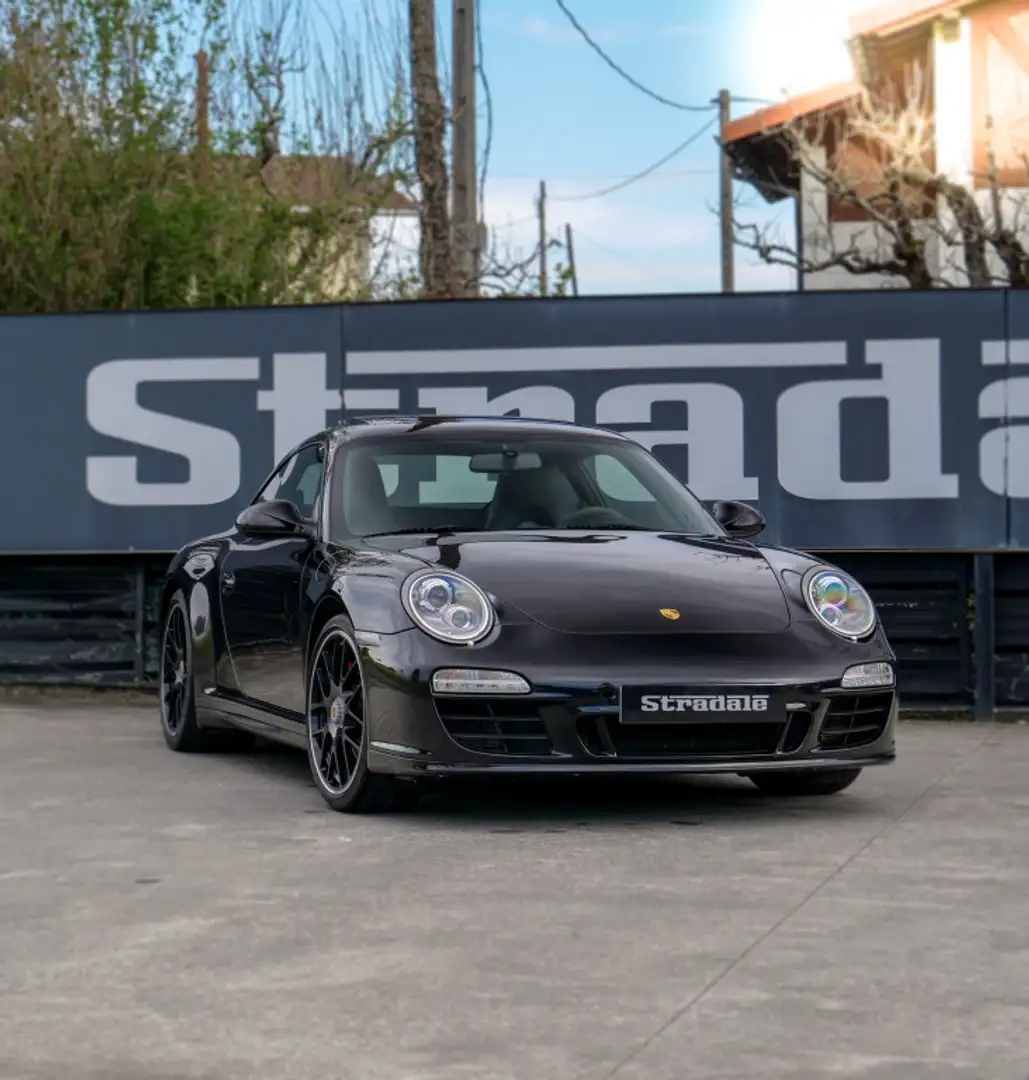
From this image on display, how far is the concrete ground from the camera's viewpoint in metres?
4.50

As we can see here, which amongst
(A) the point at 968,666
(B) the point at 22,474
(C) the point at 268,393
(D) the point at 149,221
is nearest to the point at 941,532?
(A) the point at 968,666

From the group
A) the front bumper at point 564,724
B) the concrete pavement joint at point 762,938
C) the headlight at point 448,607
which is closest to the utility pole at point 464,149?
the concrete pavement joint at point 762,938

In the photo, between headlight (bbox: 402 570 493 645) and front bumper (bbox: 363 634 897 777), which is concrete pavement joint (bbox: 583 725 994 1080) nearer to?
front bumper (bbox: 363 634 897 777)

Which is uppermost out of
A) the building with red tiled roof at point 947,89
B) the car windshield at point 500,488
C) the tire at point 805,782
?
the building with red tiled roof at point 947,89

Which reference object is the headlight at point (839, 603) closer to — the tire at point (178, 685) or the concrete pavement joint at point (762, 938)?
the concrete pavement joint at point (762, 938)

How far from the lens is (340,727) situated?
26.5 feet

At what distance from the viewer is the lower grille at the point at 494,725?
7.52 meters

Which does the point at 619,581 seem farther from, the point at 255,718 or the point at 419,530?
the point at 255,718

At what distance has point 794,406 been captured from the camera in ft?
40.9

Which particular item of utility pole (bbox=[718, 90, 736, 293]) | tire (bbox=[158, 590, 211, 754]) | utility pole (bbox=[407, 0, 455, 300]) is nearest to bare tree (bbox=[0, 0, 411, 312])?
utility pole (bbox=[407, 0, 455, 300])

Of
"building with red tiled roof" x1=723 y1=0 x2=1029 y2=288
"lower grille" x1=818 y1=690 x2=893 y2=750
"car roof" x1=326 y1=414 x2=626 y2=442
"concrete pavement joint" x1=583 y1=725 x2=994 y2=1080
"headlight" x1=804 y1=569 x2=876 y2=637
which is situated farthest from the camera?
"building with red tiled roof" x1=723 y1=0 x2=1029 y2=288

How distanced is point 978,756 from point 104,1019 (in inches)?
249

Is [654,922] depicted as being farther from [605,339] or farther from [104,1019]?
[605,339]

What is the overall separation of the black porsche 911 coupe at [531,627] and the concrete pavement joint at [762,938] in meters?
0.35
